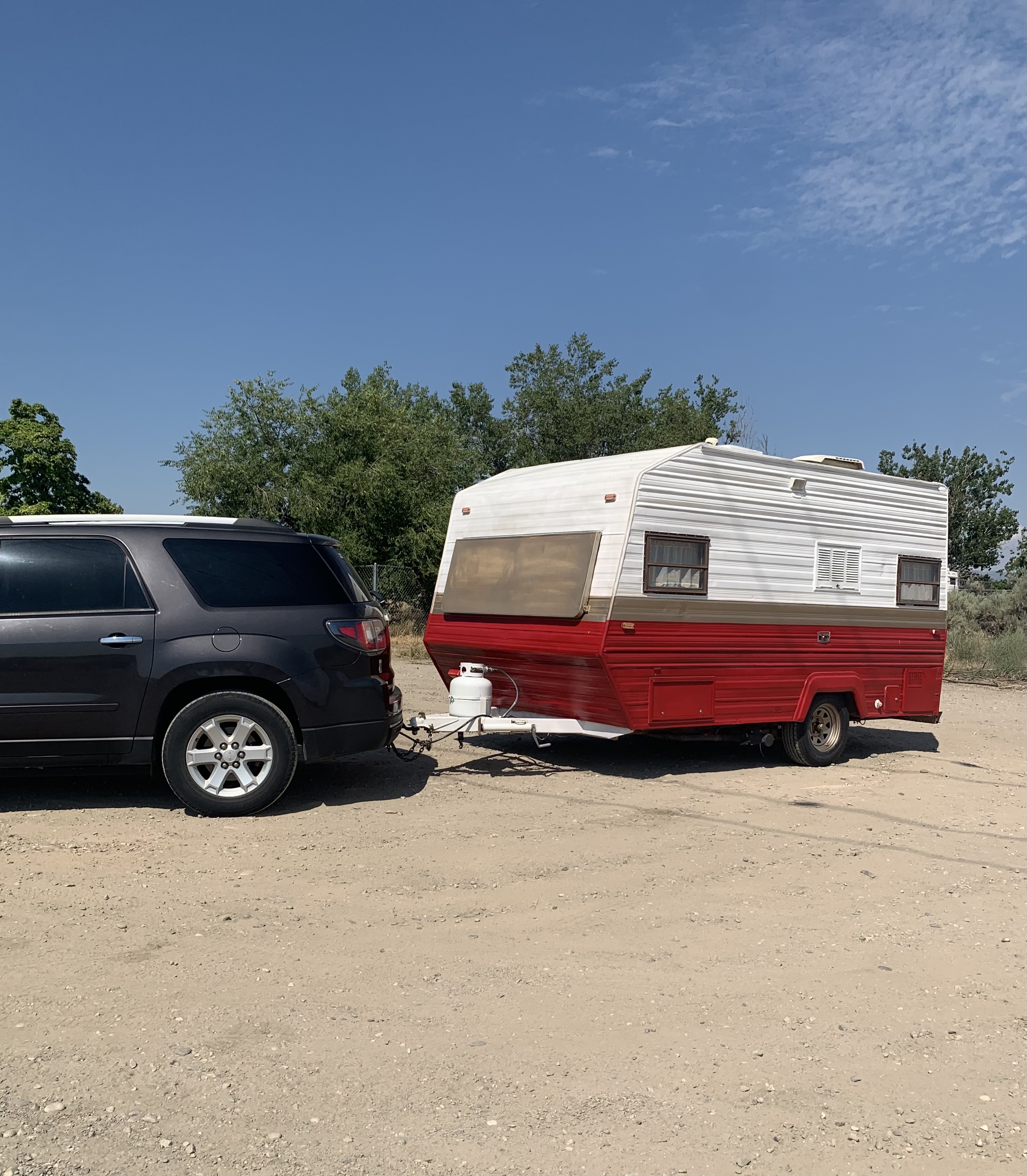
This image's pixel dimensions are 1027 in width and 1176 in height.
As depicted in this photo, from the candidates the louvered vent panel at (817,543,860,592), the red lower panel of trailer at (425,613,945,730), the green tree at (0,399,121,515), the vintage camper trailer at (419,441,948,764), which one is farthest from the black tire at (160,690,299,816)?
the green tree at (0,399,121,515)

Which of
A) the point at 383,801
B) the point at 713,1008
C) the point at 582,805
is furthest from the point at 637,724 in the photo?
the point at 713,1008

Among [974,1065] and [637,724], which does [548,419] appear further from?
[974,1065]

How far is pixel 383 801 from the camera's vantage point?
7496mm

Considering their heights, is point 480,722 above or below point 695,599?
below

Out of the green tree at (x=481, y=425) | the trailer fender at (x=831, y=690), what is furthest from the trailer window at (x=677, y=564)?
the green tree at (x=481, y=425)

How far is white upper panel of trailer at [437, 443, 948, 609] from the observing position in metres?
8.37

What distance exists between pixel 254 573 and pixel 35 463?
24040mm

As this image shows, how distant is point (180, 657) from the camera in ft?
22.2

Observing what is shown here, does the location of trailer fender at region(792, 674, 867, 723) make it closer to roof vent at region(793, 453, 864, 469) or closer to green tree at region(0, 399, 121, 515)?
roof vent at region(793, 453, 864, 469)

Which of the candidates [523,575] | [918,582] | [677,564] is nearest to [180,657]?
[523,575]

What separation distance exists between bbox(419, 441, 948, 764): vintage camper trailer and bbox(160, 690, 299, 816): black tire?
6.62ft

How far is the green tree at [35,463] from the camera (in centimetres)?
2791

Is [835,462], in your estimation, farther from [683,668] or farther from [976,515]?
[976,515]

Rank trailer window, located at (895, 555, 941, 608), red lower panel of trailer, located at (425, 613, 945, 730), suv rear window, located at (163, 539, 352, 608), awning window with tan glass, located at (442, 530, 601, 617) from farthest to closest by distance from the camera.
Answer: trailer window, located at (895, 555, 941, 608)
awning window with tan glass, located at (442, 530, 601, 617)
red lower panel of trailer, located at (425, 613, 945, 730)
suv rear window, located at (163, 539, 352, 608)
